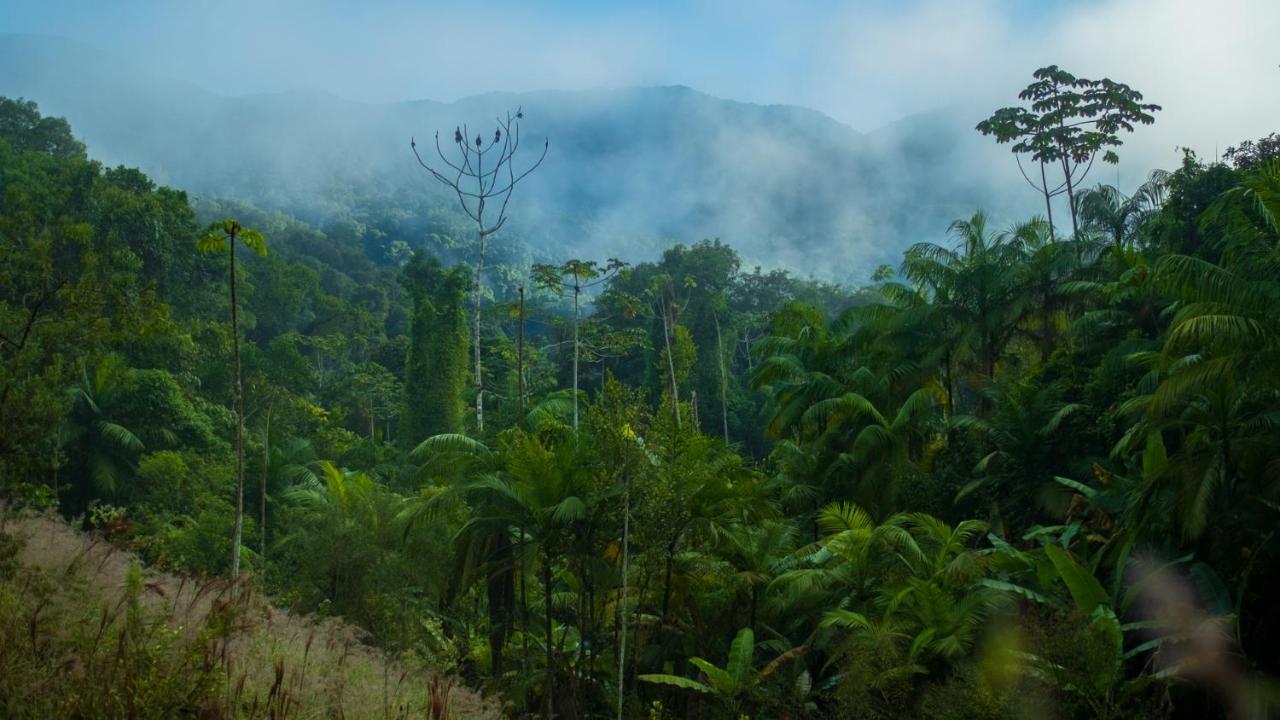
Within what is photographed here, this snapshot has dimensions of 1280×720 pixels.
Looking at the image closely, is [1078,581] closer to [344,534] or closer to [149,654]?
[149,654]

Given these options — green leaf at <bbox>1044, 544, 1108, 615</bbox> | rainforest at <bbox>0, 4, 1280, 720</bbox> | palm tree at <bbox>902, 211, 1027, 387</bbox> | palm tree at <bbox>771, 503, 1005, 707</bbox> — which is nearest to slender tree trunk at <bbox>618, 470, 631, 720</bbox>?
rainforest at <bbox>0, 4, 1280, 720</bbox>

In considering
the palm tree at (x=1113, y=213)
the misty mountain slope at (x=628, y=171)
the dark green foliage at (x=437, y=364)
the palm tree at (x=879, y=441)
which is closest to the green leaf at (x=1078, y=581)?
the palm tree at (x=879, y=441)

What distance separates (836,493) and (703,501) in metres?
9.73

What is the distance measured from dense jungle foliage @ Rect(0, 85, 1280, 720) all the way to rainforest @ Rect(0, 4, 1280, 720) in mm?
69

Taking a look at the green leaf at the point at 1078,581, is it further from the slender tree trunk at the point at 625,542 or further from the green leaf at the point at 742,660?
the slender tree trunk at the point at 625,542

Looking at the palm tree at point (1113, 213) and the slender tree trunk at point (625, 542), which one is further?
the palm tree at point (1113, 213)

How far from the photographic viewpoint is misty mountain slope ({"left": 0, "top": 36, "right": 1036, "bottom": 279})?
15438cm

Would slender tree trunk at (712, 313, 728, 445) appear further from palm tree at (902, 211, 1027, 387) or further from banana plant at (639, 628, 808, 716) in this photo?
banana plant at (639, 628, 808, 716)

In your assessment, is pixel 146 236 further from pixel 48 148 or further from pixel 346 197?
pixel 346 197

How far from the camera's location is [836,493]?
21875mm

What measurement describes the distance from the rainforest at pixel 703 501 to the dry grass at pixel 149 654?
0.05 m

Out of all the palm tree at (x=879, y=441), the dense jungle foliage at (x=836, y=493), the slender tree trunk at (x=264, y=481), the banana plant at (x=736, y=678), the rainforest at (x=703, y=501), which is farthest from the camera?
the slender tree trunk at (x=264, y=481)

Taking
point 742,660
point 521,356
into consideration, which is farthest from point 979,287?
point 521,356

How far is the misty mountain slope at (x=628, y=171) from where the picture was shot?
154 metres
